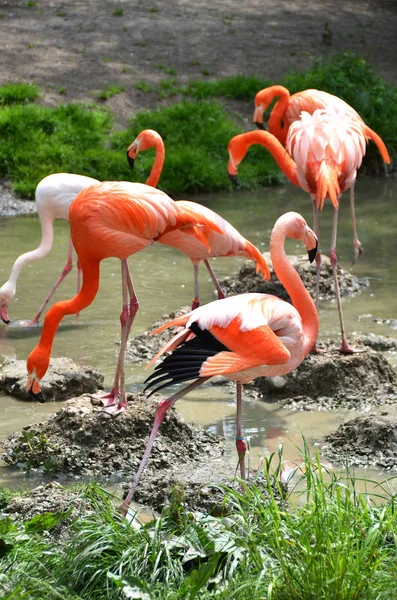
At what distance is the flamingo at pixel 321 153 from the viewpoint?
19.5 ft

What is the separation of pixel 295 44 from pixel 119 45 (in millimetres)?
2815

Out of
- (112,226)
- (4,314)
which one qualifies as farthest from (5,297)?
(112,226)

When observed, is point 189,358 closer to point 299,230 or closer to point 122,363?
point 299,230

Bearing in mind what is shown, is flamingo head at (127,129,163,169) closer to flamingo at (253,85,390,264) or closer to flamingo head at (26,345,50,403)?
flamingo at (253,85,390,264)

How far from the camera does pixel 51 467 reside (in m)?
4.30

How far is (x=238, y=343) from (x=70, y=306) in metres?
0.99

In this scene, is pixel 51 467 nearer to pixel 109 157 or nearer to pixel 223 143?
pixel 109 157

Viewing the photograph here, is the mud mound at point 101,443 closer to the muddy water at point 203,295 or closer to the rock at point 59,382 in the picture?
the muddy water at point 203,295

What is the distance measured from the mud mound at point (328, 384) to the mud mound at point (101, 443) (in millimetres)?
748

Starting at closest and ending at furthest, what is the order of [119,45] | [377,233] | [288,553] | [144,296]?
1. [288,553]
2. [144,296]
3. [377,233]
4. [119,45]

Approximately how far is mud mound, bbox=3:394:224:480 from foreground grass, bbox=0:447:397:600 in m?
1.11

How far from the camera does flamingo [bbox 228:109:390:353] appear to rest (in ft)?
19.5

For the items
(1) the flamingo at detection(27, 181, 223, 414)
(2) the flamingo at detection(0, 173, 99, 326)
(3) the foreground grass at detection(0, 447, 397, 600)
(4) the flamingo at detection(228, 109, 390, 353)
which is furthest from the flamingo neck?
(3) the foreground grass at detection(0, 447, 397, 600)

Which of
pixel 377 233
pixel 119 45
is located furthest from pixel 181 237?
pixel 119 45
